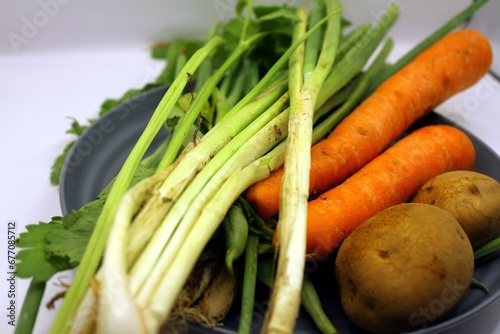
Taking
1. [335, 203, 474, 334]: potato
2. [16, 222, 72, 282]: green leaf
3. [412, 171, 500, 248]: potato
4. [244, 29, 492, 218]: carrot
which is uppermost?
[244, 29, 492, 218]: carrot

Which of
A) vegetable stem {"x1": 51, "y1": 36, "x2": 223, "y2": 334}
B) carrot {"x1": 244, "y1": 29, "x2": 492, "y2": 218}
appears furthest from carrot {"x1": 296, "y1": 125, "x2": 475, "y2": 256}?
vegetable stem {"x1": 51, "y1": 36, "x2": 223, "y2": 334}

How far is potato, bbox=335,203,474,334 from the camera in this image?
0.68 metres

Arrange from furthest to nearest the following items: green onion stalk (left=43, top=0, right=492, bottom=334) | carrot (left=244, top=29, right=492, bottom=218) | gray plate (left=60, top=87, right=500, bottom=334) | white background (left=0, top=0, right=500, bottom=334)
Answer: white background (left=0, top=0, right=500, bottom=334) → carrot (left=244, top=29, right=492, bottom=218) → gray plate (left=60, top=87, right=500, bottom=334) → green onion stalk (left=43, top=0, right=492, bottom=334)

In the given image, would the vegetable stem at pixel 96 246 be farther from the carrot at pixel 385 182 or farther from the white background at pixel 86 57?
the white background at pixel 86 57

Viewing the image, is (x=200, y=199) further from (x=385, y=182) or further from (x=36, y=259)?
(x=385, y=182)

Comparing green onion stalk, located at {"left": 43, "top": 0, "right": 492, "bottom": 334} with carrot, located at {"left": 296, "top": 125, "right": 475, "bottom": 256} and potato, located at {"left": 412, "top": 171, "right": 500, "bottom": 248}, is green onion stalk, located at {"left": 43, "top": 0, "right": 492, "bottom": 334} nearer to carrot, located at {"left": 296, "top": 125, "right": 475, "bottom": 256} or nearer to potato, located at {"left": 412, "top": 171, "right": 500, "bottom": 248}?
carrot, located at {"left": 296, "top": 125, "right": 475, "bottom": 256}

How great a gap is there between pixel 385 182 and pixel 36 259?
0.62 meters

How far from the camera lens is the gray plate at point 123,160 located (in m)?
0.74

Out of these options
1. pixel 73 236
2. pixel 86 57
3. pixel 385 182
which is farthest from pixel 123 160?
pixel 86 57

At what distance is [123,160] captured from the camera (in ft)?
3.42

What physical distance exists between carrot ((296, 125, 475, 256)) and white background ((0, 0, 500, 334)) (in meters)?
0.33

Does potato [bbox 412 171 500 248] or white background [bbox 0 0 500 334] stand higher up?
white background [bbox 0 0 500 334]

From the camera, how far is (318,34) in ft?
3.57

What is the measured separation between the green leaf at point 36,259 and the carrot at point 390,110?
324mm
